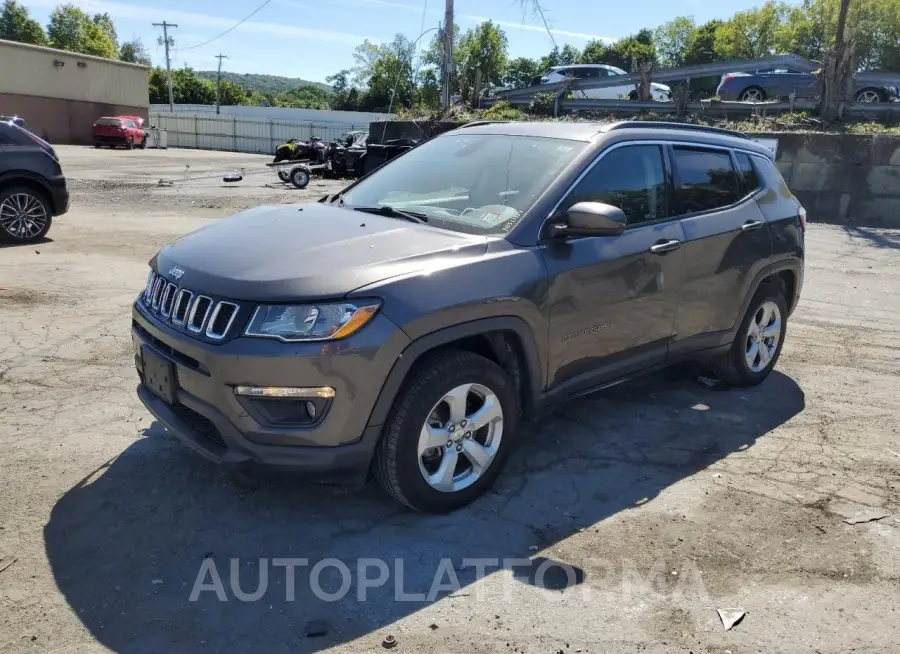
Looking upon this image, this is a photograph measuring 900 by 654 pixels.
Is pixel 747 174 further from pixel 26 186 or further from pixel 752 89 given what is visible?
pixel 752 89

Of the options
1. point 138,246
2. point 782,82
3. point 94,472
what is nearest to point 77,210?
point 138,246

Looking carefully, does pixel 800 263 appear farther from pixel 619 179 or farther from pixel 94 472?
pixel 94 472

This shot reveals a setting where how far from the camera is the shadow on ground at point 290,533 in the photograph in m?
2.80

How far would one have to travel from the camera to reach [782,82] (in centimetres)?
2008

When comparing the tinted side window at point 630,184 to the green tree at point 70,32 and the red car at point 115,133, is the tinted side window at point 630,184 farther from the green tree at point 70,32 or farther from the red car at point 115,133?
the green tree at point 70,32

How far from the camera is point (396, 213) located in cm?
402

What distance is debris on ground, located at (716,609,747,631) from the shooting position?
288 cm

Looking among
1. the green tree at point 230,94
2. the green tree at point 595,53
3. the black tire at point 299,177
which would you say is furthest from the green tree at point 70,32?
the black tire at point 299,177

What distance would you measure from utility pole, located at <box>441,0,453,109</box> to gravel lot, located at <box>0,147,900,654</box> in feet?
64.0

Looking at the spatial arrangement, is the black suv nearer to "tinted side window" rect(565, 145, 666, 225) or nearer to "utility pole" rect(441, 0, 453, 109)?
"tinted side window" rect(565, 145, 666, 225)

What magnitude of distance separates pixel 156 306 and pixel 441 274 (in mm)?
1399

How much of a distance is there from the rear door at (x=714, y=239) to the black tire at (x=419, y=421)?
1.66 meters

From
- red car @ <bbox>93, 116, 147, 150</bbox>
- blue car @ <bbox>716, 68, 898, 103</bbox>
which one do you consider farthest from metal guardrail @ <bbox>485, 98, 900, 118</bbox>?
red car @ <bbox>93, 116, 147, 150</bbox>

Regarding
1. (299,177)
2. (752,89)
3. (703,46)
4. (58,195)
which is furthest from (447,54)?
(703,46)
